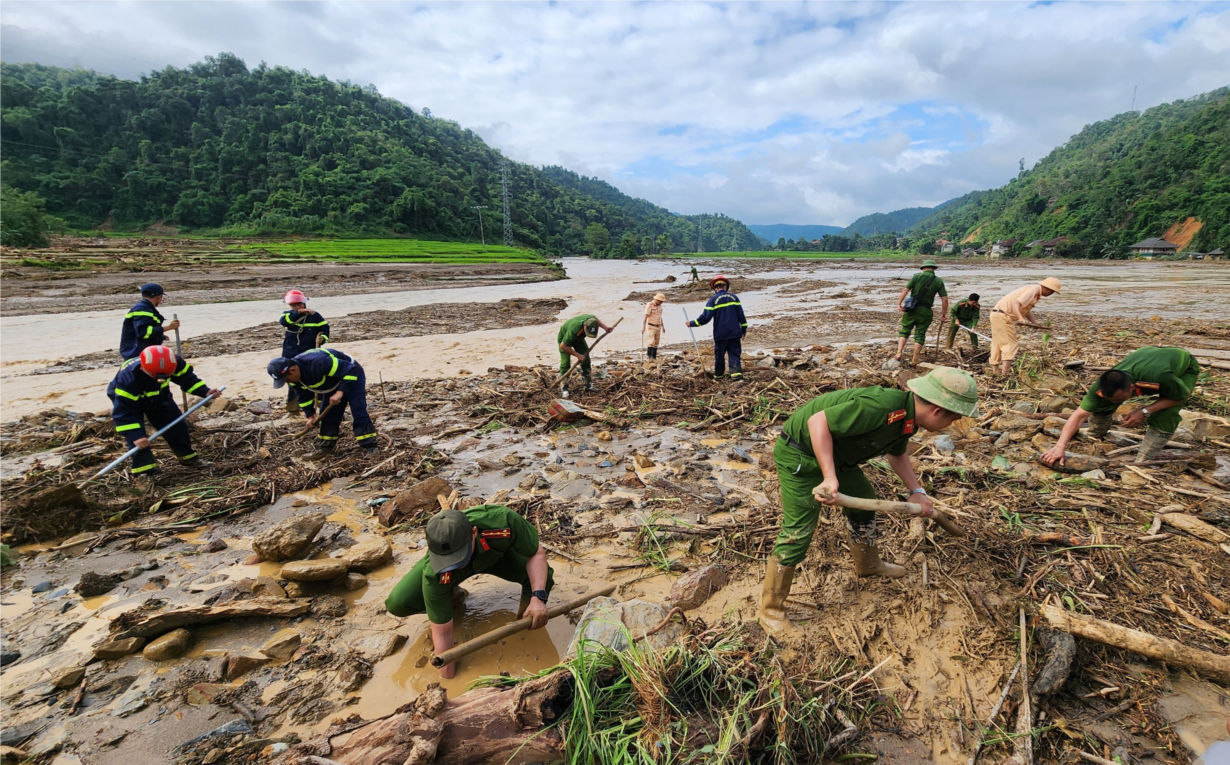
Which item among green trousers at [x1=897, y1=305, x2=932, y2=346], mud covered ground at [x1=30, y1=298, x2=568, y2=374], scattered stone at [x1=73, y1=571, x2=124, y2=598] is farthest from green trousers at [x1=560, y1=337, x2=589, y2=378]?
mud covered ground at [x1=30, y1=298, x2=568, y2=374]

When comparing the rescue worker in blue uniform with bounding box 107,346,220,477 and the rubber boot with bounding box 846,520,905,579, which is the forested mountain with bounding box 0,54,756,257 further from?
the rubber boot with bounding box 846,520,905,579

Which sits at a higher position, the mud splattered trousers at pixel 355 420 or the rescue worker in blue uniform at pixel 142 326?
the rescue worker in blue uniform at pixel 142 326

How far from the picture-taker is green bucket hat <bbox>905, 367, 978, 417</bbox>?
107 inches

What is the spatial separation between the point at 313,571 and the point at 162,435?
3.58 m

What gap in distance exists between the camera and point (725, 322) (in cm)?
852

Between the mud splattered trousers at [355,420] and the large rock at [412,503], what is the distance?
5.22ft

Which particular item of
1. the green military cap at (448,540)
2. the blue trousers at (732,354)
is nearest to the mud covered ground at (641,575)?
the green military cap at (448,540)

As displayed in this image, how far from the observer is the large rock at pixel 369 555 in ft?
12.7

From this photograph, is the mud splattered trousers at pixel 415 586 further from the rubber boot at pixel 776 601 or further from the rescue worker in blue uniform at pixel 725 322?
the rescue worker in blue uniform at pixel 725 322

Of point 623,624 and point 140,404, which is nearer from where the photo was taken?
point 623,624

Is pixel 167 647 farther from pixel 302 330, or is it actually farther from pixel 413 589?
pixel 302 330

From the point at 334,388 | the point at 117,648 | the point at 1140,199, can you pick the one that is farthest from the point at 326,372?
the point at 1140,199

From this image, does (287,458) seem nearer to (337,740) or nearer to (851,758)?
(337,740)

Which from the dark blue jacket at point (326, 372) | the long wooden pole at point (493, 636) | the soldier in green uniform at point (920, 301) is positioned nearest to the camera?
the long wooden pole at point (493, 636)
